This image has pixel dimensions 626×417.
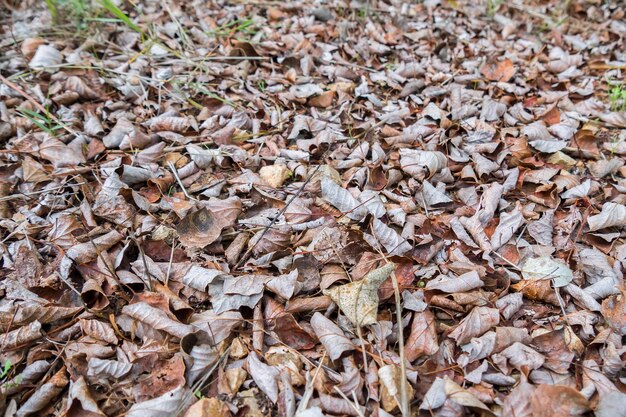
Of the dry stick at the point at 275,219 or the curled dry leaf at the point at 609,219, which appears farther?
the curled dry leaf at the point at 609,219

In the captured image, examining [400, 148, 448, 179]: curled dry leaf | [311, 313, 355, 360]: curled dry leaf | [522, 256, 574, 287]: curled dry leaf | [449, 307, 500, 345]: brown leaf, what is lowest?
[311, 313, 355, 360]: curled dry leaf

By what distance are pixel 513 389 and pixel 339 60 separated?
2.61 m

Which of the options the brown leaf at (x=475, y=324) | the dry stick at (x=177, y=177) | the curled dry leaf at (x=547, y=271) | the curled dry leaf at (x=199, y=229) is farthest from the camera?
the dry stick at (x=177, y=177)

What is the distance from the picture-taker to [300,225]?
2127mm

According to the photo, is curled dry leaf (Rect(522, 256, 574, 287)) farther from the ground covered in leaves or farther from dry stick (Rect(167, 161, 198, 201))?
dry stick (Rect(167, 161, 198, 201))

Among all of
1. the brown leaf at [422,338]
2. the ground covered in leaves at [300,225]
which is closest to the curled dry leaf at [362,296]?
the ground covered in leaves at [300,225]

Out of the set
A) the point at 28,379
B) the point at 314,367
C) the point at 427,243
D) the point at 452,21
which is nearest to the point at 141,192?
the point at 28,379

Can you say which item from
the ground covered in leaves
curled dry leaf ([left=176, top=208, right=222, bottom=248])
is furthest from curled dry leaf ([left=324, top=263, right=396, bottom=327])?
curled dry leaf ([left=176, top=208, right=222, bottom=248])

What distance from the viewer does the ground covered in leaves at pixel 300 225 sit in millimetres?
1617

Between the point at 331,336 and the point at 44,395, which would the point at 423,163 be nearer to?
the point at 331,336

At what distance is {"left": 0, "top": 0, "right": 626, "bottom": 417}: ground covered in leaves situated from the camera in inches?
63.7

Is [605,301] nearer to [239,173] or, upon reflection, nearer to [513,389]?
[513,389]

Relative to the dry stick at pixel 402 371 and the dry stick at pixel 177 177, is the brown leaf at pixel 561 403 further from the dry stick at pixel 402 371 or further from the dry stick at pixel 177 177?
the dry stick at pixel 177 177

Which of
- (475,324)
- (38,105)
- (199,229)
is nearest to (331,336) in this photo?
(475,324)
